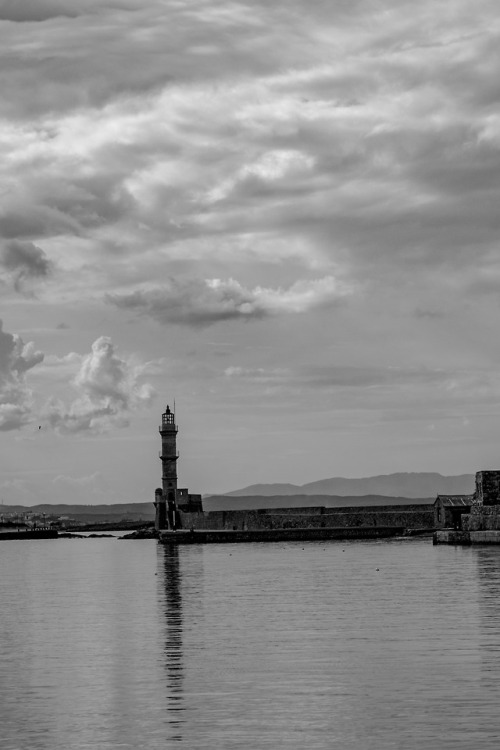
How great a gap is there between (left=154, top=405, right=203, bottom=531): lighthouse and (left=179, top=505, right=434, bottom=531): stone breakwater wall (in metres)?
0.87

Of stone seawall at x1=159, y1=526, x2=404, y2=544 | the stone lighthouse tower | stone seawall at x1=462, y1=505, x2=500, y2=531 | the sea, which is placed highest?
the stone lighthouse tower

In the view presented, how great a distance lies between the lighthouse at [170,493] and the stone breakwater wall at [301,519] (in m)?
0.87

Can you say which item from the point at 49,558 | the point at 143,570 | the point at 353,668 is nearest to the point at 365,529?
the point at 49,558

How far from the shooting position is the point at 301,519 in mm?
103188

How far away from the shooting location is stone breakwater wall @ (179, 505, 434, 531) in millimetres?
99438

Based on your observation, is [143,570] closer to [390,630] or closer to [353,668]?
[390,630]

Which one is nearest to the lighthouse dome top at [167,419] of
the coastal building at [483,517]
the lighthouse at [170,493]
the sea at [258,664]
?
the lighthouse at [170,493]

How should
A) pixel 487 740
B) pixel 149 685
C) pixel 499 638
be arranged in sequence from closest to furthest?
pixel 487 740 → pixel 149 685 → pixel 499 638

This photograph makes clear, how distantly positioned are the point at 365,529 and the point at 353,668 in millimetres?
72987

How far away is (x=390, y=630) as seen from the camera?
94.7 feet

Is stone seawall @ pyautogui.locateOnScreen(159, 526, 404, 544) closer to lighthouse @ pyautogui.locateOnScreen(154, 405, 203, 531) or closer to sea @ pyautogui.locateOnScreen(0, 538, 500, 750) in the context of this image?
lighthouse @ pyautogui.locateOnScreen(154, 405, 203, 531)

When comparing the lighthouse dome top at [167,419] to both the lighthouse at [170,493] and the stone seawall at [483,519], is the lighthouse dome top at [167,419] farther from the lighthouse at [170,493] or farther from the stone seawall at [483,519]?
the stone seawall at [483,519]


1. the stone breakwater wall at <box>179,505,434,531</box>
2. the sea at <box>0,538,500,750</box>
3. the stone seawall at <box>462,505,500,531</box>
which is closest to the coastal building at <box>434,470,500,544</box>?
the stone seawall at <box>462,505,500,531</box>

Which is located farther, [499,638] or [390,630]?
[390,630]
